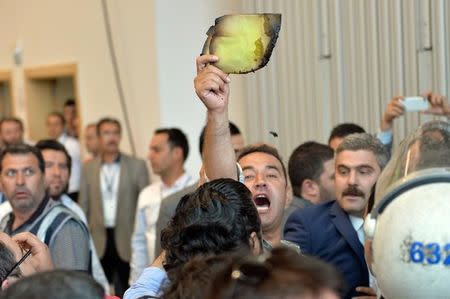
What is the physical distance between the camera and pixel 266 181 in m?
4.05

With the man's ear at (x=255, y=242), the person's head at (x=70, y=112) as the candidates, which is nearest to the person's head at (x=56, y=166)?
the man's ear at (x=255, y=242)

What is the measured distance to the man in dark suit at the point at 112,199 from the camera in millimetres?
8930

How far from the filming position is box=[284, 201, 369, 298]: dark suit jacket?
397 cm

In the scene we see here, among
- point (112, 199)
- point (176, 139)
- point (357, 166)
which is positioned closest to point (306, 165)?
point (357, 166)

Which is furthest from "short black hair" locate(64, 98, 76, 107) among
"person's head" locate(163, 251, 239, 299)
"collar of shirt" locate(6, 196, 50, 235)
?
"person's head" locate(163, 251, 239, 299)

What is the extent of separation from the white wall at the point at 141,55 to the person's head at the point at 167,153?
1.23 metres

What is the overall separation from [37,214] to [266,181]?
4.51ft

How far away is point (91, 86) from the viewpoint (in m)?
10.7

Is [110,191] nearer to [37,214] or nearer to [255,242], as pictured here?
[37,214]

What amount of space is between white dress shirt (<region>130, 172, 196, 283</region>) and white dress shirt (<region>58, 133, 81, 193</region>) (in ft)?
6.56

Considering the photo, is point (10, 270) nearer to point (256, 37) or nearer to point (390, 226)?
point (256, 37)

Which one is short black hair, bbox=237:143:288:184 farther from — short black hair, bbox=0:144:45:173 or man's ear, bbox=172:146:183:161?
man's ear, bbox=172:146:183:161

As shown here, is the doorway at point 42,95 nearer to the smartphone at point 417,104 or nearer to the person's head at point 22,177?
the person's head at point 22,177

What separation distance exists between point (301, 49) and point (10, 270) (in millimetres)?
5667
